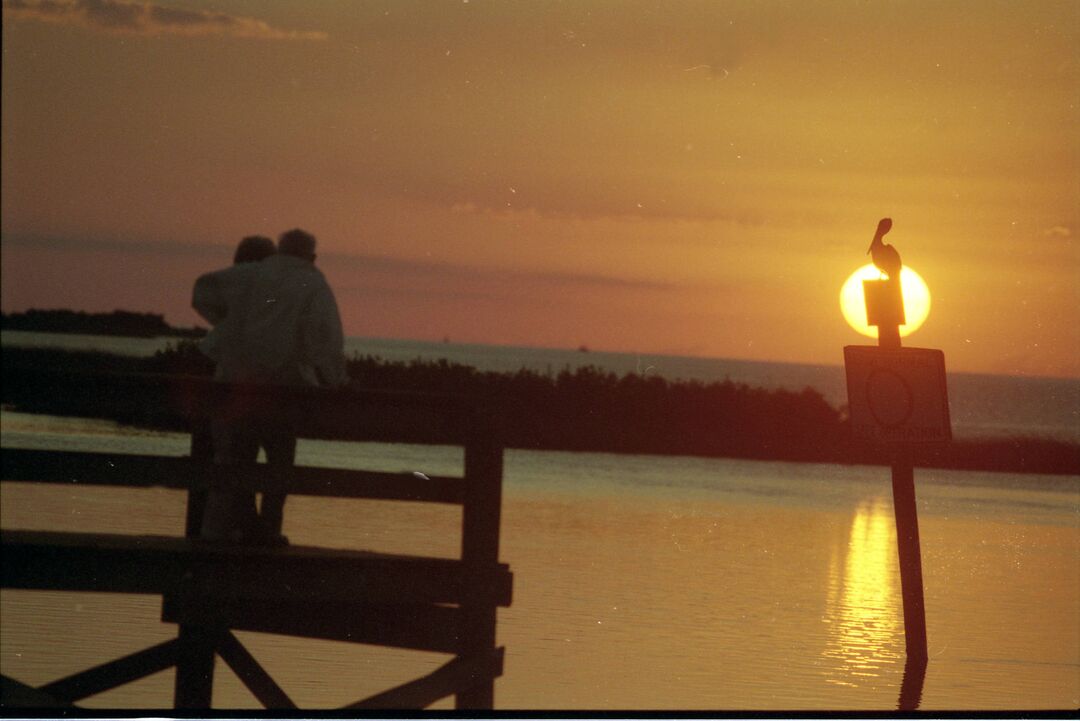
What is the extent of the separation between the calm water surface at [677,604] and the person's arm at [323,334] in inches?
63.6

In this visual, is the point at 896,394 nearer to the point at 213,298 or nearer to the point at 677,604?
the point at 213,298

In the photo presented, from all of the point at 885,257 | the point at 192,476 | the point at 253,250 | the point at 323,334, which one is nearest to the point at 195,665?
the point at 192,476

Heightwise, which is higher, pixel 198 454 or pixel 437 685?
pixel 198 454

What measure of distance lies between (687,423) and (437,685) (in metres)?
30.9

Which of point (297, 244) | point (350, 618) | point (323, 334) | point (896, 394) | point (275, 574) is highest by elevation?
point (297, 244)

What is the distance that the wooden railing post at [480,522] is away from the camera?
15.5 ft

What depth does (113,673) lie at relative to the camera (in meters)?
5.65

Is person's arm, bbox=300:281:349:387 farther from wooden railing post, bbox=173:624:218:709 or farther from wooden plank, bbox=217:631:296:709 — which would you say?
wooden railing post, bbox=173:624:218:709

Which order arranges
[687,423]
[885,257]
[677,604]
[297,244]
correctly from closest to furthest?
1. [297,244]
2. [885,257]
3. [677,604]
4. [687,423]

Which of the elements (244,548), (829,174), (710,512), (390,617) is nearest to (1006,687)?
(390,617)

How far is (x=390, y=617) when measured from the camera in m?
4.87

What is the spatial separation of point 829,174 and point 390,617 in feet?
50.4

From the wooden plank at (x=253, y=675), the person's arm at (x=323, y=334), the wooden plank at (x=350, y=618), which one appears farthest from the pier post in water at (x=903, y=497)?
the wooden plank at (x=253, y=675)

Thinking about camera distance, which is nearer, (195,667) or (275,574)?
(275,574)
